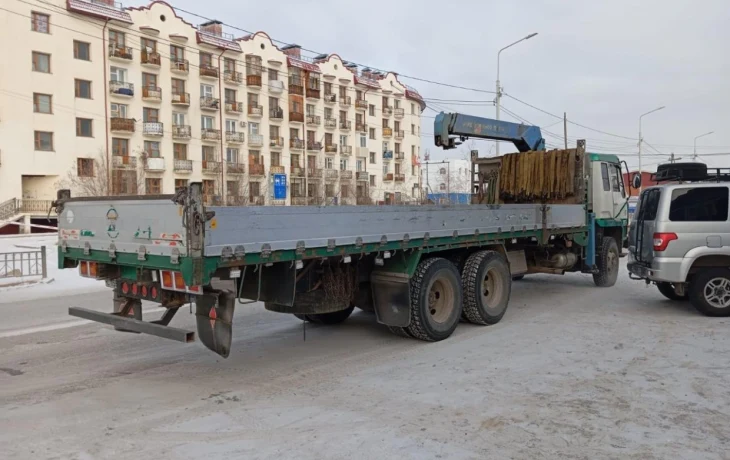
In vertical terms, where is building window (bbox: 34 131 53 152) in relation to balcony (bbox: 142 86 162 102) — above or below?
below

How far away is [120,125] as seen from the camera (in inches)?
1708

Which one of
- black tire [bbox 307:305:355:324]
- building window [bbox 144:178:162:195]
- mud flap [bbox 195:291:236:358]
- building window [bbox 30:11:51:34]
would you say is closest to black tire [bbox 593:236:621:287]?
black tire [bbox 307:305:355:324]

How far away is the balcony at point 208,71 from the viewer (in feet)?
162

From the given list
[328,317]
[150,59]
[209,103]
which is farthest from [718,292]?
[209,103]

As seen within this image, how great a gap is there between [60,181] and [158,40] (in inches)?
549

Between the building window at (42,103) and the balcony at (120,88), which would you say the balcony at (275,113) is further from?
the building window at (42,103)

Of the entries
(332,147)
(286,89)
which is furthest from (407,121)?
(286,89)

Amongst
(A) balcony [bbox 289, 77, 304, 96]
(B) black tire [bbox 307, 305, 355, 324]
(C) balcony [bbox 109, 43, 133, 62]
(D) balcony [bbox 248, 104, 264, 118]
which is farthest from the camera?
(A) balcony [bbox 289, 77, 304, 96]

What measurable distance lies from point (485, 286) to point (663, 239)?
3021 mm

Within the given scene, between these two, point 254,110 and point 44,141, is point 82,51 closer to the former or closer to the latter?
point 44,141

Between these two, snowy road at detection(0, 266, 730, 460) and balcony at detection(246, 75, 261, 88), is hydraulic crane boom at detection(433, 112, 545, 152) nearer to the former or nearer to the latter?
snowy road at detection(0, 266, 730, 460)

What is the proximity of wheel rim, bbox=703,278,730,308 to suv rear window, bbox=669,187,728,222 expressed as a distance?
0.97 m

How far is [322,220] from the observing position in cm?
616

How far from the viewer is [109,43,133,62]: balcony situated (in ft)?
141
